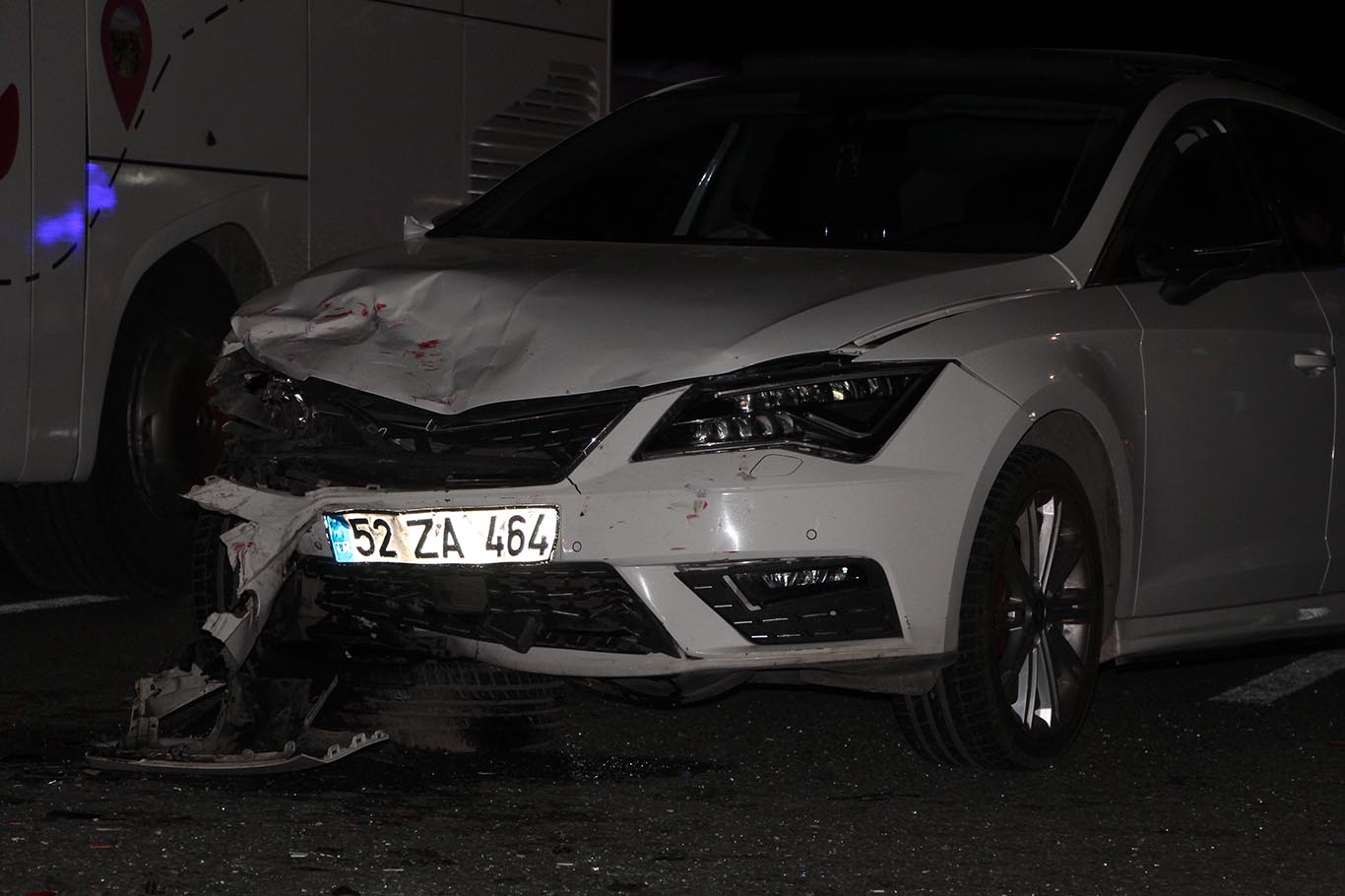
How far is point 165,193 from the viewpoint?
27.3 ft

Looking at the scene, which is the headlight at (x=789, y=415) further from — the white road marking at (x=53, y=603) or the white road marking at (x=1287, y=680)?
the white road marking at (x=53, y=603)

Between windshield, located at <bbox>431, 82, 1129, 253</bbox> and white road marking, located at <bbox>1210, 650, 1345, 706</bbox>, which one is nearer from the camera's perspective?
windshield, located at <bbox>431, 82, 1129, 253</bbox>

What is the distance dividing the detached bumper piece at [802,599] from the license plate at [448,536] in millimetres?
311

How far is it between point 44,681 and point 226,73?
8.83 ft

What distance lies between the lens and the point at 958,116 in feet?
21.7

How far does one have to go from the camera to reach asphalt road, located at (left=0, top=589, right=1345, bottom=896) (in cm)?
460

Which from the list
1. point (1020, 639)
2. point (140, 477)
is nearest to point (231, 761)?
point (1020, 639)

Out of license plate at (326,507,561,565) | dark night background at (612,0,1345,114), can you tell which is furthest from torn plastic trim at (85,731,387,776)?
dark night background at (612,0,1345,114)

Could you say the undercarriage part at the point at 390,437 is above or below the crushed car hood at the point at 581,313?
below

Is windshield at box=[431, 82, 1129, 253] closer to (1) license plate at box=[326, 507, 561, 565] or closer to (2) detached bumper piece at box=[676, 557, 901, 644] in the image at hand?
(2) detached bumper piece at box=[676, 557, 901, 644]

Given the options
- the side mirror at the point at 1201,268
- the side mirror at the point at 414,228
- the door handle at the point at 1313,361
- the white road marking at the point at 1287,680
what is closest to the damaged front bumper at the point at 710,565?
the side mirror at the point at 1201,268

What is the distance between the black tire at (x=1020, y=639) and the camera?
5344 mm

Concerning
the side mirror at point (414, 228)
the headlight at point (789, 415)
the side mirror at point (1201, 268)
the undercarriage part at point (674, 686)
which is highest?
→ the side mirror at point (1201, 268)

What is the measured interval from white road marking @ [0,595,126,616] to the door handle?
13.2 ft
